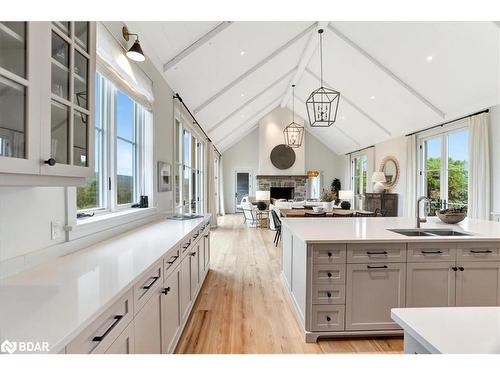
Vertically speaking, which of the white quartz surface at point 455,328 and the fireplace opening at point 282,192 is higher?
the fireplace opening at point 282,192

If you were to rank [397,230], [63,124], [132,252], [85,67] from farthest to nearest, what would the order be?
1. [397,230]
2. [132,252]
3. [85,67]
4. [63,124]

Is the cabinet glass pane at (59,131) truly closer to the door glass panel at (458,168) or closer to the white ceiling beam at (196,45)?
the white ceiling beam at (196,45)

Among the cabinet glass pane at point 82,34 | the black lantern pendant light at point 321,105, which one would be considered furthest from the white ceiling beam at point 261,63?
the cabinet glass pane at point 82,34

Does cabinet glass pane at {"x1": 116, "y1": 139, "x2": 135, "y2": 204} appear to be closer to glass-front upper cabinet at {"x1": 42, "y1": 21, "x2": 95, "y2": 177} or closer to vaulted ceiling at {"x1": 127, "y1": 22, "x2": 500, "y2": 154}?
vaulted ceiling at {"x1": 127, "y1": 22, "x2": 500, "y2": 154}

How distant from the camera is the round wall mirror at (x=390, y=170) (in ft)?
25.5

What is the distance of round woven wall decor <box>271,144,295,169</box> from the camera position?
11.5 metres

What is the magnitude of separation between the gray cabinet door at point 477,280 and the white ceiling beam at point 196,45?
11.2 ft

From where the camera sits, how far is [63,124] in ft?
4.05

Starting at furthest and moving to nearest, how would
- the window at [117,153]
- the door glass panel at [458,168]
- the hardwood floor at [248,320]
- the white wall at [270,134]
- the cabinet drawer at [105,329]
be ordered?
1. the white wall at [270,134]
2. the door glass panel at [458,168]
3. the window at [117,153]
4. the hardwood floor at [248,320]
5. the cabinet drawer at [105,329]

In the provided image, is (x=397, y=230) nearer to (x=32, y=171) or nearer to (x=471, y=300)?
(x=471, y=300)

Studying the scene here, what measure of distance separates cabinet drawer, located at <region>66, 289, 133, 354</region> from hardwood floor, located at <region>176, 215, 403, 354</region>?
1144 millimetres

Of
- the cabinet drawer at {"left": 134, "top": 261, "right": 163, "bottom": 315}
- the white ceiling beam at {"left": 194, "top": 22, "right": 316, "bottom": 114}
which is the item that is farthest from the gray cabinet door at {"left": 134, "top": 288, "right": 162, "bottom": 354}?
the white ceiling beam at {"left": 194, "top": 22, "right": 316, "bottom": 114}
